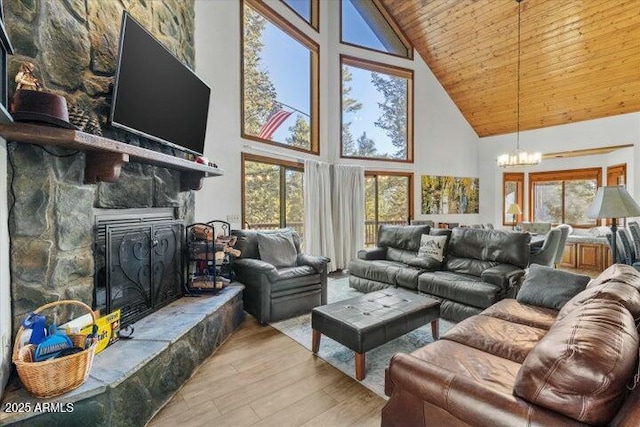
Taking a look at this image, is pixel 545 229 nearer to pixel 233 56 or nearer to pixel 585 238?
pixel 585 238

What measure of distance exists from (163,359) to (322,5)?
6219 millimetres

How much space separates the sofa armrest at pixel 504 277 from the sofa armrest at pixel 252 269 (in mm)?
2320

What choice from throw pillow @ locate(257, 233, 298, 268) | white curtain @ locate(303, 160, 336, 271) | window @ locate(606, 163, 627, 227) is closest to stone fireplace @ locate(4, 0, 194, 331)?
throw pillow @ locate(257, 233, 298, 268)

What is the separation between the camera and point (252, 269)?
11.3 feet

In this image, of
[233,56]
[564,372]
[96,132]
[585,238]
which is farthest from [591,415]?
[585,238]

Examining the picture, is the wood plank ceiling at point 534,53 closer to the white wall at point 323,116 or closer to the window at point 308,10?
the white wall at point 323,116

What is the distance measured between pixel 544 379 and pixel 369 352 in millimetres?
1815

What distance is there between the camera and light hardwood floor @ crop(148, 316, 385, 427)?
1.92 metres

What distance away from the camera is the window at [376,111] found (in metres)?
6.23

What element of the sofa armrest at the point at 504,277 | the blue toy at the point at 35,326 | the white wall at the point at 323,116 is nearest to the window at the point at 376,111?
the white wall at the point at 323,116

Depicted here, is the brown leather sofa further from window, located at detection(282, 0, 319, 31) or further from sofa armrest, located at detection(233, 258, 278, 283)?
Answer: window, located at detection(282, 0, 319, 31)

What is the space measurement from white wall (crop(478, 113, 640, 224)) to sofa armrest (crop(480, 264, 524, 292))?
4100mm

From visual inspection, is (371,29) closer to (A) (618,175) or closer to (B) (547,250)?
(B) (547,250)

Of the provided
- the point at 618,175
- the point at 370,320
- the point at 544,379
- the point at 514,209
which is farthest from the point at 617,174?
the point at 544,379
